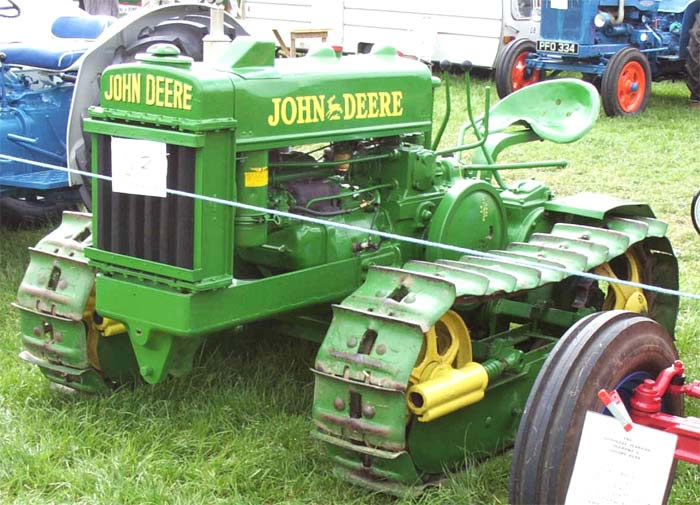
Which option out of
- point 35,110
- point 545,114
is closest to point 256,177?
point 545,114

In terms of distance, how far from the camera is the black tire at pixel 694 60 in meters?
12.5

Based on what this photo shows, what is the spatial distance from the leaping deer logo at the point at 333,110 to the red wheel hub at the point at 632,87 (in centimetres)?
843

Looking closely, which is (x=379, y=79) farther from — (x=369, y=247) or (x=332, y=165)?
Result: (x=369, y=247)

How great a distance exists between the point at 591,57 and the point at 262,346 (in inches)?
336

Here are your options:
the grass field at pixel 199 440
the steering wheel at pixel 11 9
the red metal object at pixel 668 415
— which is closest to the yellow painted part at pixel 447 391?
the grass field at pixel 199 440

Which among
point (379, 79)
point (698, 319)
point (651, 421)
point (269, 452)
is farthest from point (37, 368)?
point (698, 319)

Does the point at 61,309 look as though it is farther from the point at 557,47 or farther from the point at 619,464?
the point at 557,47

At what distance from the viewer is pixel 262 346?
4980mm

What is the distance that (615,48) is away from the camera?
12.5 metres

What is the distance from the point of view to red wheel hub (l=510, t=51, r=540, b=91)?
13141mm

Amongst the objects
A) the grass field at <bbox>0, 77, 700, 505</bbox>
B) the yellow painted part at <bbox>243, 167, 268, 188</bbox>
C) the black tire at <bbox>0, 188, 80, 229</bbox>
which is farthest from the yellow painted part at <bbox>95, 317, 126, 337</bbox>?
the black tire at <bbox>0, 188, 80, 229</bbox>

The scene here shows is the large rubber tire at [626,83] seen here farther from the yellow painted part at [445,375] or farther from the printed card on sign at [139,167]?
the printed card on sign at [139,167]

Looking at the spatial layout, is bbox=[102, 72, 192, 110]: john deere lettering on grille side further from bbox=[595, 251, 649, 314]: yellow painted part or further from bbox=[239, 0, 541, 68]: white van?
bbox=[239, 0, 541, 68]: white van

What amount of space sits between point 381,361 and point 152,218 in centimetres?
93
